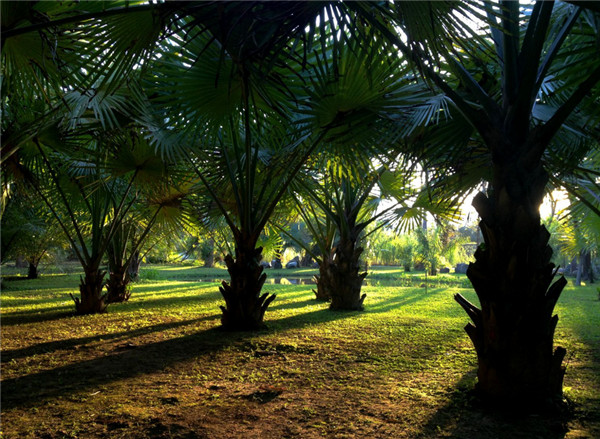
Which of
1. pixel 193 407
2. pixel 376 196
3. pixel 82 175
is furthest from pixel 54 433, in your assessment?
pixel 376 196

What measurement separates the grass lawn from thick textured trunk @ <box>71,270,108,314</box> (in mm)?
585

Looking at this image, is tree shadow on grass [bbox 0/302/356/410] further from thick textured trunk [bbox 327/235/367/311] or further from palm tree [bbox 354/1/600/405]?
palm tree [bbox 354/1/600/405]

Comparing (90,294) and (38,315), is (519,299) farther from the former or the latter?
(38,315)

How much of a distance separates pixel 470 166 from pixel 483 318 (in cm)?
162

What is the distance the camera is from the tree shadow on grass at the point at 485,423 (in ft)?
5.89

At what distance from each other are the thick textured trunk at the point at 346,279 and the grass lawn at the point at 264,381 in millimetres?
1179

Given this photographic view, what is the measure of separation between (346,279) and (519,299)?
3970mm

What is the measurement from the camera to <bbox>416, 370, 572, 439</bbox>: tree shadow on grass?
1795mm

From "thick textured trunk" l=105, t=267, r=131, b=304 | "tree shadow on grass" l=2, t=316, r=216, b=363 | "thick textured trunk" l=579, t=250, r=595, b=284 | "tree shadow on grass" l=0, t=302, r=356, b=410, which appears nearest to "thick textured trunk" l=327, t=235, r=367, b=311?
"tree shadow on grass" l=0, t=302, r=356, b=410

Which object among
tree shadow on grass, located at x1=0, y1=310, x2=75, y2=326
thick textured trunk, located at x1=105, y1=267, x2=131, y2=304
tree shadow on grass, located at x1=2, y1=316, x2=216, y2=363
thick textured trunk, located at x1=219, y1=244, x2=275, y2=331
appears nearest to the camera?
tree shadow on grass, located at x1=2, y1=316, x2=216, y2=363

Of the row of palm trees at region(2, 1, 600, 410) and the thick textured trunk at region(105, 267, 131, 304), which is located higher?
the row of palm trees at region(2, 1, 600, 410)

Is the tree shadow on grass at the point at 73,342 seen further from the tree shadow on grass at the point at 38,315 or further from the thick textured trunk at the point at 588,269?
the thick textured trunk at the point at 588,269

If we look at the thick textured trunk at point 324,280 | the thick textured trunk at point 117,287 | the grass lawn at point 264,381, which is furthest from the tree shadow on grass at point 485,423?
the thick textured trunk at point 117,287

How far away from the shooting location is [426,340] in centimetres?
371
